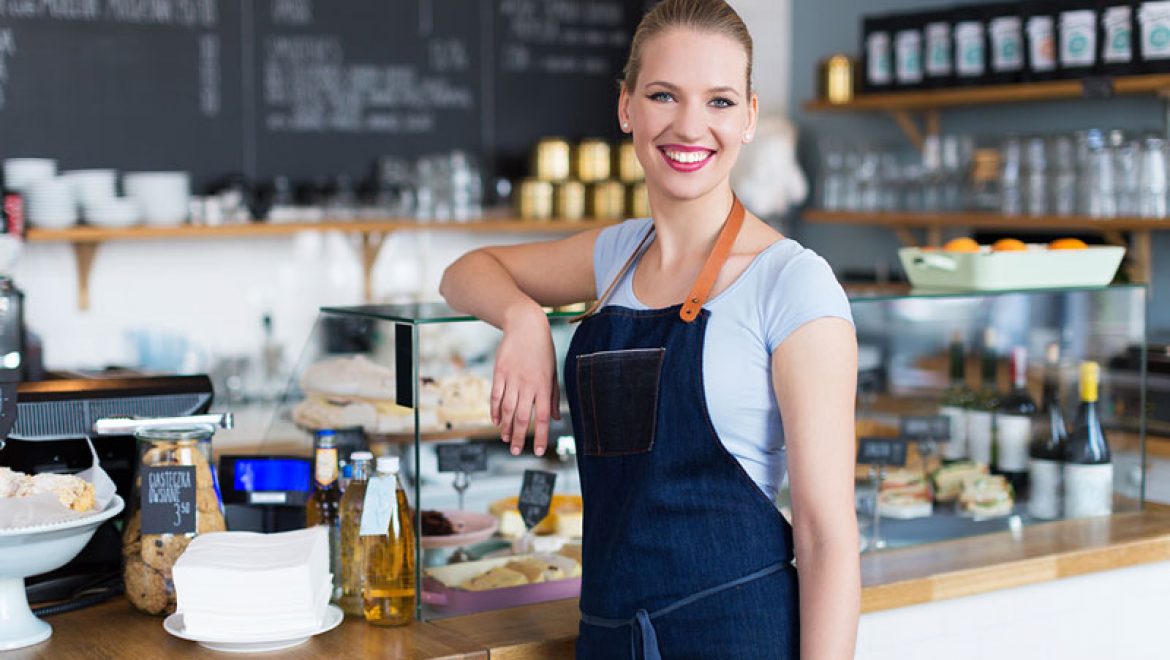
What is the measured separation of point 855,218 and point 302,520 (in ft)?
9.90

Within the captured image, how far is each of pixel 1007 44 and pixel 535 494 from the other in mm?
2699

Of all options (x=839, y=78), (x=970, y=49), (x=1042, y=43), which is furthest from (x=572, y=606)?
(x=839, y=78)

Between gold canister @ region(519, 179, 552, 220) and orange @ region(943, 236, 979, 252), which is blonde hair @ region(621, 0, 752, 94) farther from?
gold canister @ region(519, 179, 552, 220)

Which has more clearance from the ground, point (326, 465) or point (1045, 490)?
point (326, 465)

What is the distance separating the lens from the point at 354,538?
188 centimetres

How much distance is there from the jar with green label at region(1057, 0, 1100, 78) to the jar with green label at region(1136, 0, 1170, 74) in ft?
0.48

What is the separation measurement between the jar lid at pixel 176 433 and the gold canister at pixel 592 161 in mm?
3421


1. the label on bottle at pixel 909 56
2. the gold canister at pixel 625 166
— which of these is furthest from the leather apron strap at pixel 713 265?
the gold canister at pixel 625 166

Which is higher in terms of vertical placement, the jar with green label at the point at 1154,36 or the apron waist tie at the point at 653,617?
the jar with green label at the point at 1154,36

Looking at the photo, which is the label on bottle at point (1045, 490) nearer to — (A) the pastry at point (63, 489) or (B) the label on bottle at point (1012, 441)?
(B) the label on bottle at point (1012, 441)

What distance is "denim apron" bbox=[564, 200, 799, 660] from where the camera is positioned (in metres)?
1.56

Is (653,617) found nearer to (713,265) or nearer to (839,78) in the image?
(713,265)

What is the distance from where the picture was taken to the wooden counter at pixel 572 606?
69.6 inches

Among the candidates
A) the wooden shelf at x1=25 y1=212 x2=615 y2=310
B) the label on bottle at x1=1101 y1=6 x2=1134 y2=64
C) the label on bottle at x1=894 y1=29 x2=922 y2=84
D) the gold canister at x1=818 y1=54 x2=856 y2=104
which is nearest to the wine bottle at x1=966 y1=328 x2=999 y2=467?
the label on bottle at x1=1101 y1=6 x2=1134 y2=64
